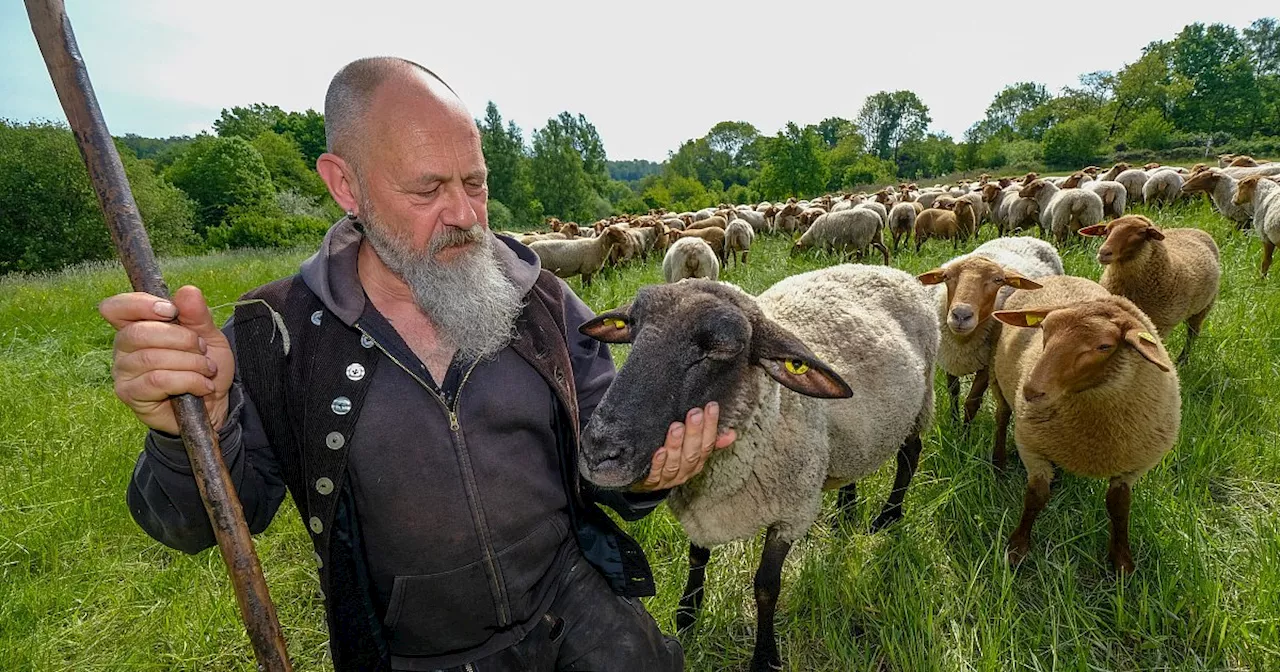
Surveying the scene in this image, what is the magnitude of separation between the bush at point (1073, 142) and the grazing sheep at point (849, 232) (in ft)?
184

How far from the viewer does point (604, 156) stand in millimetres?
69188

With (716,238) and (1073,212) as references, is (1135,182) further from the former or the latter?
(716,238)

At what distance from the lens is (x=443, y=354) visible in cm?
172

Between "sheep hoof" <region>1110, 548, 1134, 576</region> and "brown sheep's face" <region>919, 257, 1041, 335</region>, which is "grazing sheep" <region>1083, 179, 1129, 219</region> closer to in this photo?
"brown sheep's face" <region>919, 257, 1041, 335</region>

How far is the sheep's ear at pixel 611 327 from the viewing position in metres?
1.98

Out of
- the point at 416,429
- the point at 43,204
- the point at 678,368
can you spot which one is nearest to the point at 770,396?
the point at 678,368

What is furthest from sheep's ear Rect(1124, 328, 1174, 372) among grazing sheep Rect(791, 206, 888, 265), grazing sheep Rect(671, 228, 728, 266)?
grazing sheep Rect(671, 228, 728, 266)

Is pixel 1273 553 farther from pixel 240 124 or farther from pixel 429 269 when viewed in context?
pixel 240 124

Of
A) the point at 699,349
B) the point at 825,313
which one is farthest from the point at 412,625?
the point at 825,313

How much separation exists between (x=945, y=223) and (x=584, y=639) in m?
13.1

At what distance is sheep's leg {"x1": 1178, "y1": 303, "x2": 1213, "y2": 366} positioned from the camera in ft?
15.9

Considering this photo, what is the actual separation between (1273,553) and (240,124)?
83075mm

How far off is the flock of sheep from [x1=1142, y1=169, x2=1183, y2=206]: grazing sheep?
11409 mm

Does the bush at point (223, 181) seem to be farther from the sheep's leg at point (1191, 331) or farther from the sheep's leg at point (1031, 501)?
the sheep's leg at point (1191, 331)
